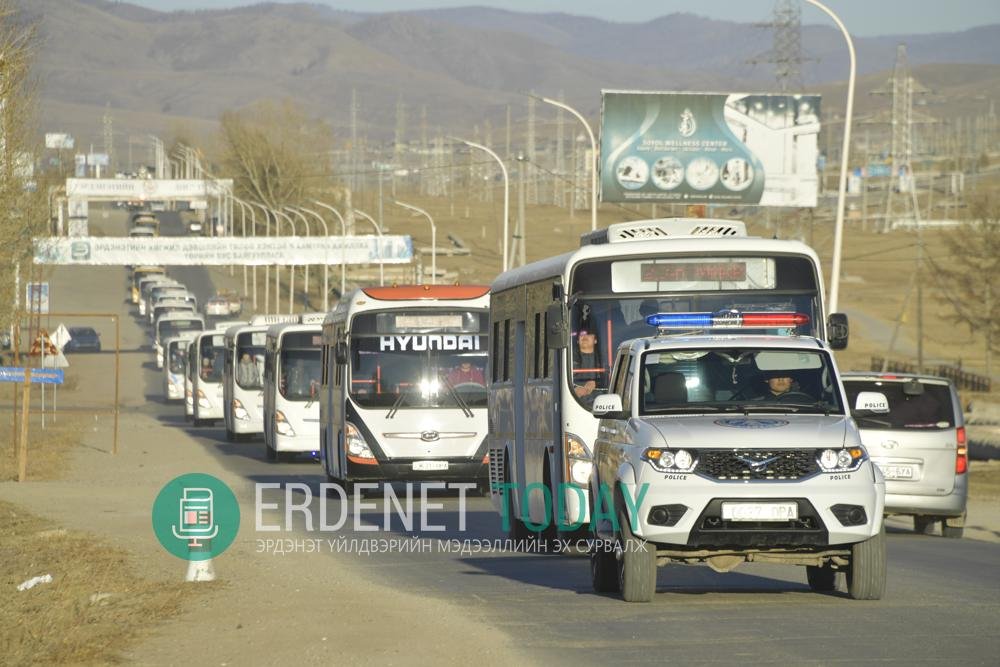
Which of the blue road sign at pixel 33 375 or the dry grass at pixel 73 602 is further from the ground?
the blue road sign at pixel 33 375

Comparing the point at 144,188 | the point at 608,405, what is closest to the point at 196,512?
the point at 608,405

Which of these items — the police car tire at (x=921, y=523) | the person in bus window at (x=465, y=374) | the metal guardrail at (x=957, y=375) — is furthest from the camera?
the metal guardrail at (x=957, y=375)

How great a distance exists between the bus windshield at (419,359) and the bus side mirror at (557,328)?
10341 millimetres

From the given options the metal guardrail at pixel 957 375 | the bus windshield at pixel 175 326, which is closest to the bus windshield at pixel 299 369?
the metal guardrail at pixel 957 375

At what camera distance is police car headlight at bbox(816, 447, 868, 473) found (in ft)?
38.1

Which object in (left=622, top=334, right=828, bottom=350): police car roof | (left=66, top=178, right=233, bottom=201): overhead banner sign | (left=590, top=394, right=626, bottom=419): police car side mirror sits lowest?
(left=590, top=394, right=626, bottom=419): police car side mirror

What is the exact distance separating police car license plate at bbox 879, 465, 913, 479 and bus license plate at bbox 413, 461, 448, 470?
278 inches

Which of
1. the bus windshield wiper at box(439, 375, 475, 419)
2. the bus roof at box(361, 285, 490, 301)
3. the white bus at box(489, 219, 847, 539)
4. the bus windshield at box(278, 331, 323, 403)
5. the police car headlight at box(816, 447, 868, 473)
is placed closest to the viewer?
the police car headlight at box(816, 447, 868, 473)

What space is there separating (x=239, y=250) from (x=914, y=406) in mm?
77662

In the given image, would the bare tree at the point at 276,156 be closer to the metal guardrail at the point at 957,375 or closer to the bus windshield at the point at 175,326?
the bus windshield at the point at 175,326

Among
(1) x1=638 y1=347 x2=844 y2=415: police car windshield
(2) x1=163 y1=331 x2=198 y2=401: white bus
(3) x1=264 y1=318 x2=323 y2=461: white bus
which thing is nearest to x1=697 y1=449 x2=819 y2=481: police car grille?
(1) x1=638 y1=347 x2=844 y2=415: police car windshield

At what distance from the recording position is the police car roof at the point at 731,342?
41.2 ft

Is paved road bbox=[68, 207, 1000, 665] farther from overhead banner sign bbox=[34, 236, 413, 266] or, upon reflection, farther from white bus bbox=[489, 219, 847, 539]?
overhead banner sign bbox=[34, 236, 413, 266]

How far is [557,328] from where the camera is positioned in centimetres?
1461
